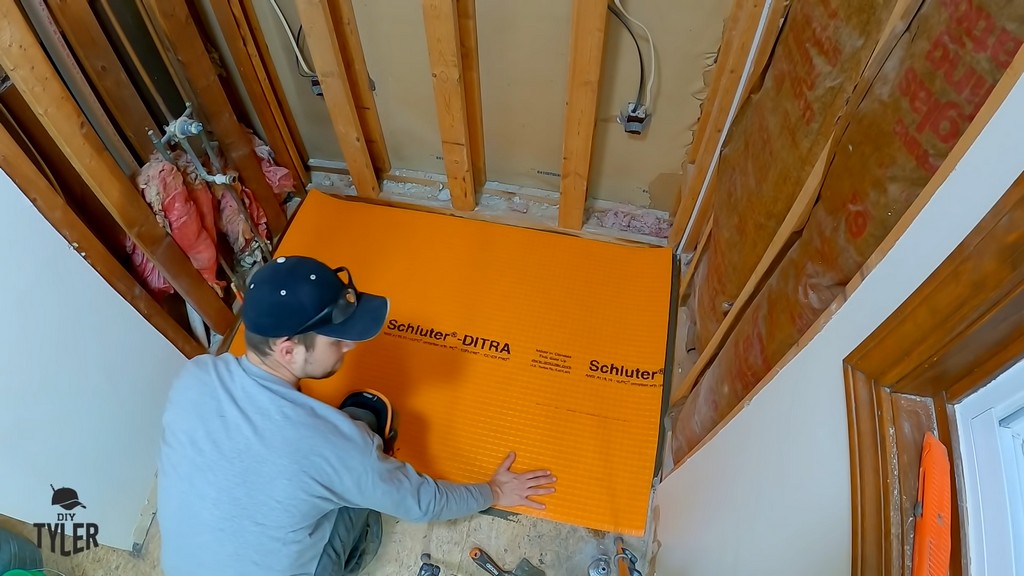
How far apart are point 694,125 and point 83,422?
173cm

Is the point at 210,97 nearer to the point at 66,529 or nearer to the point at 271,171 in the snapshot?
the point at 271,171

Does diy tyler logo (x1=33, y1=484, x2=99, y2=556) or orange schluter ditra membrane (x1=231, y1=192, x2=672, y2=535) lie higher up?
orange schluter ditra membrane (x1=231, y1=192, x2=672, y2=535)

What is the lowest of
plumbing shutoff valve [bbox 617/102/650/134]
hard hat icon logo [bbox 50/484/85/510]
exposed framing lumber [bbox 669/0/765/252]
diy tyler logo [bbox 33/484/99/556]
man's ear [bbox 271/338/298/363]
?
→ diy tyler logo [bbox 33/484/99/556]

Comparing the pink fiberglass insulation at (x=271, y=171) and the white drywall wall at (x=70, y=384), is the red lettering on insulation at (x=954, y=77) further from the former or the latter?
the pink fiberglass insulation at (x=271, y=171)

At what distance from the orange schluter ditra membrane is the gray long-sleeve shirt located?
24.5 inches

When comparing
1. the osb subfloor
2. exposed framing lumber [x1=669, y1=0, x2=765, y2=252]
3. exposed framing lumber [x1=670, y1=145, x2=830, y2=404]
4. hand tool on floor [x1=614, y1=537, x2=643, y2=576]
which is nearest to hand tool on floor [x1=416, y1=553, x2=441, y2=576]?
the osb subfloor

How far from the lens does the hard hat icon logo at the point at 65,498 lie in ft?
4.87

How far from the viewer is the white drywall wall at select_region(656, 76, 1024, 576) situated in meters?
0.63

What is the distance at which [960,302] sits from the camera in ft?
2.07

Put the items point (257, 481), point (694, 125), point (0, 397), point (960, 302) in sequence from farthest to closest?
point (694, 125), point (0, 397), point (257, 481), point (960, 302)

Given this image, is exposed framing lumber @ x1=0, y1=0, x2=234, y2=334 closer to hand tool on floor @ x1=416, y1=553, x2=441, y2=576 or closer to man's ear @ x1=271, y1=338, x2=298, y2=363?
man's ear @ x1=271, y1=338, x2=298, y2=363

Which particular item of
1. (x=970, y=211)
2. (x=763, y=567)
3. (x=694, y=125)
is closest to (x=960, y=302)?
(x=970, y=211)

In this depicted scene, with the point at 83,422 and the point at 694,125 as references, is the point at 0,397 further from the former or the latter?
the point at 694,125

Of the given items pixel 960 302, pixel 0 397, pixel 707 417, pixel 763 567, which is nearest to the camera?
pixel 960 302
